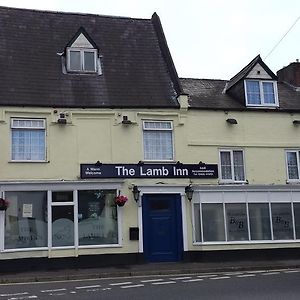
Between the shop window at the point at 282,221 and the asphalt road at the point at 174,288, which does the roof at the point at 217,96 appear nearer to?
the shop window at the point at 282,221

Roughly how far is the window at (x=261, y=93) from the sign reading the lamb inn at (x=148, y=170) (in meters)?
3.47

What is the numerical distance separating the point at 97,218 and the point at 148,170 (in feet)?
8.34

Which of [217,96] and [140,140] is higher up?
[217,96]

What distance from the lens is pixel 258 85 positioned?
21203 mm

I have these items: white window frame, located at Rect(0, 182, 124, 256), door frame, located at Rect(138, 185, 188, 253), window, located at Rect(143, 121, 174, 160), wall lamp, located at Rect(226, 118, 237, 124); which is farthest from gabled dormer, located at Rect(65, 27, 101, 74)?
wall lamp, located at Rect(226, 118, 237, 124)

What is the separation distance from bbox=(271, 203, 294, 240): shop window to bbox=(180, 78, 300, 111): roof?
399 cm

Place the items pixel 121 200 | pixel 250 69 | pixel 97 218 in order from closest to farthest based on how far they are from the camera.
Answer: pixel 121 200 < pixel 97 218 < pixel 250 69

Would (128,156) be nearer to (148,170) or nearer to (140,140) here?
(140,140)

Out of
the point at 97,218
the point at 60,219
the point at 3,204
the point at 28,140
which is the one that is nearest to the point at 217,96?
the point at 97,218

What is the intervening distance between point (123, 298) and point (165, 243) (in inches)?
295

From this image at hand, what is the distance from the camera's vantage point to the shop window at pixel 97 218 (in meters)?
18.1

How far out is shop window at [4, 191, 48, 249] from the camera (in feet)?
57.2

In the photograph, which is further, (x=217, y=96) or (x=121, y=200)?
(x=217, y=96)

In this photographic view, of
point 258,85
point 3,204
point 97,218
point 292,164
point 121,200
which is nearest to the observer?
point 3,204
